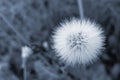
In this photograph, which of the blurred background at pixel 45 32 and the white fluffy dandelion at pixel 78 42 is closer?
the white fluffy dandelion at pixel 78 42

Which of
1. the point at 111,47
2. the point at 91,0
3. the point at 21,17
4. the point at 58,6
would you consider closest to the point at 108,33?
the point at 111,47

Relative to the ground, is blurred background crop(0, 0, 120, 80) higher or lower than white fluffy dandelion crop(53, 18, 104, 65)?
higher

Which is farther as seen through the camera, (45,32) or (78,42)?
(45,32)

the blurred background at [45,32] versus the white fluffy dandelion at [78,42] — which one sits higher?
the blurred background at [45,32]

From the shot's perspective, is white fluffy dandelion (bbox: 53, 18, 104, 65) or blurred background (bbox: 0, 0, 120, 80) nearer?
white fluffy dandelion (bbox: 53, 18, 104, 65)

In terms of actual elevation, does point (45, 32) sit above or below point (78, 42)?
above
